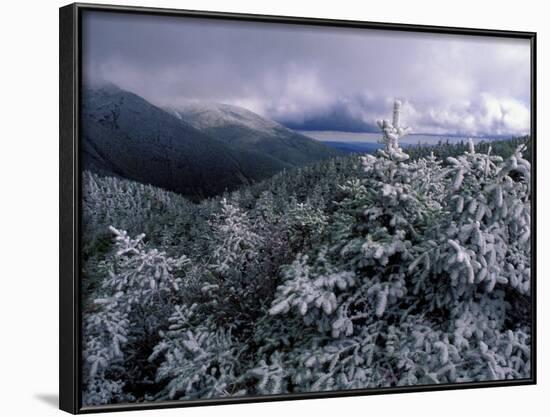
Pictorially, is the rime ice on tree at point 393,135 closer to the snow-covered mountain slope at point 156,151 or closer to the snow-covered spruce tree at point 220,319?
the snow-covered mountain slope at point 156,151

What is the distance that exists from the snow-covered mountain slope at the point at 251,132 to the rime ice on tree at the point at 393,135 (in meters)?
0.33

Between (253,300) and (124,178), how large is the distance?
3.70 ft

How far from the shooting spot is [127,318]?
744cm

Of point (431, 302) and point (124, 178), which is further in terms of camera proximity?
point (431, 302)

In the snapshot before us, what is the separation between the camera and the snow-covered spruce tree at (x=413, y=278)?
786 centimetres

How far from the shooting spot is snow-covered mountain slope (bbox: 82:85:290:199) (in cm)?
730

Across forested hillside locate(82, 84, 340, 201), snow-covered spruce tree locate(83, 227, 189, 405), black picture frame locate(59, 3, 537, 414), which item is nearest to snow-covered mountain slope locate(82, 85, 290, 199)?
forested hillside locate(82, 84, 340, 201)

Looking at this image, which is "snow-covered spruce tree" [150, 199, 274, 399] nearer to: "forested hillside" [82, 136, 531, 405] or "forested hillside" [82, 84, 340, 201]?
"forested hillside" [82, 136, 531, 405]

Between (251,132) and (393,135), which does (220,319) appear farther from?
(393,135)

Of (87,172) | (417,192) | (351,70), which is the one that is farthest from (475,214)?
(87,172)

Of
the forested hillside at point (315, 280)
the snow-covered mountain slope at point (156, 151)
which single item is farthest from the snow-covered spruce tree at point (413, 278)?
the snow-covered mountain slope at point (156, 151)

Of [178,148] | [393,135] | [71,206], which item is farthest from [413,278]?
[71,206]

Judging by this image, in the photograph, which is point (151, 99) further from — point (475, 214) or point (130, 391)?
point (475, 214)

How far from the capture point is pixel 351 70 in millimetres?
7973
